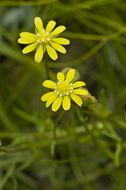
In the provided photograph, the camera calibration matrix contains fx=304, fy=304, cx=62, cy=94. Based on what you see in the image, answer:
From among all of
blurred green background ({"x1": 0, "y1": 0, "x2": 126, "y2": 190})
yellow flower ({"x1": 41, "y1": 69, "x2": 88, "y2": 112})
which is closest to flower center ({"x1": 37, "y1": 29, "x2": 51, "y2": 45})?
yellow flower ({"x1": 41, "y1": 69, "x2": 88, "y2": 112})

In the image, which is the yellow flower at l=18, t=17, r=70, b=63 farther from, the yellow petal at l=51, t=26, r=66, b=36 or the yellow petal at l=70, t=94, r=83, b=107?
the yellow petal at l=70, t=94, r=83, b=107

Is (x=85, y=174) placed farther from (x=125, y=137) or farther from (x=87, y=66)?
(x=87, y=66)

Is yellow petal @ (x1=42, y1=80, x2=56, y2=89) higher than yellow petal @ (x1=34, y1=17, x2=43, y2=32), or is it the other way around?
yellow petal @ (x1=34, y1=17, x2=43, y2=32)

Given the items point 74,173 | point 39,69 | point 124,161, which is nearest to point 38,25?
point 39,69

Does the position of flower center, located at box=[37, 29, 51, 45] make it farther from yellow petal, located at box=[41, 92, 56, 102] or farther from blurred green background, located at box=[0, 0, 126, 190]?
blurred green background, located at box=[0, 0, 126, 190]

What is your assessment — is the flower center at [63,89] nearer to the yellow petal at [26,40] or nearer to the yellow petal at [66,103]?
the yellow petal at [66,103]

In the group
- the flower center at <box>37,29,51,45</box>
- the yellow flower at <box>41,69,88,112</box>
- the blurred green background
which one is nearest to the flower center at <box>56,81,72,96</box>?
the yellow flower at <box>41,69,88,112</box>

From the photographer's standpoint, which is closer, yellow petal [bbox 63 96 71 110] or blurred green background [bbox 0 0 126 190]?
yellow petal [bbox 63 96 71 110]

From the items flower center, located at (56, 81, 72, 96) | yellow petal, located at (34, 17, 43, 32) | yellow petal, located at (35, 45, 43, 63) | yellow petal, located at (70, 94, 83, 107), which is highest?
yellow petal, located at (34, 17, 43, 32)
